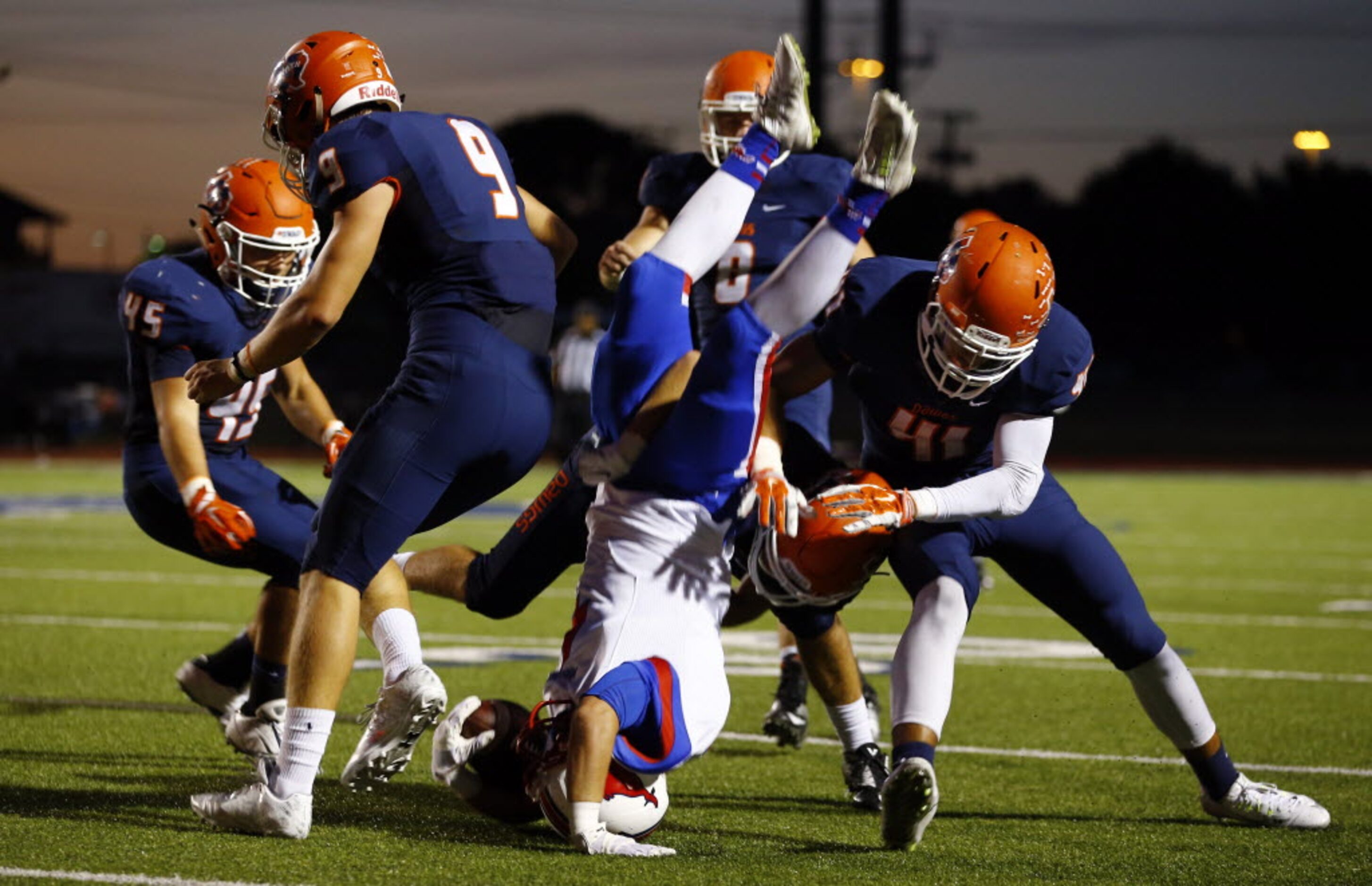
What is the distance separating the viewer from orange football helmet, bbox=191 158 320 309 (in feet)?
15.4

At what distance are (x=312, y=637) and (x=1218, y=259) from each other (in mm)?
43661

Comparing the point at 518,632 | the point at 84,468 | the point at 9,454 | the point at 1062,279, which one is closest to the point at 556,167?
the point at 1062,279

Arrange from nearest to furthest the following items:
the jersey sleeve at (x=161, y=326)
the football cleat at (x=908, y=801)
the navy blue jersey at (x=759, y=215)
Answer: the football cleat at (x=908, y=801), the jersey sleeve at (x=161, y=326), the navy blue jersey at (x=759, y=215)

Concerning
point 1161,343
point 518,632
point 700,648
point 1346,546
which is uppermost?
point 700,648

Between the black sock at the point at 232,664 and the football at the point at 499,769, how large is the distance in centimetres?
133

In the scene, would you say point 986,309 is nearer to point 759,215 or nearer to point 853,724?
point 853,724

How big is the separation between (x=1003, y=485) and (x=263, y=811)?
5.55 ft

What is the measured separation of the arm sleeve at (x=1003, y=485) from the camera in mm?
3805

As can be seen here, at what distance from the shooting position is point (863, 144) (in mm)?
3639

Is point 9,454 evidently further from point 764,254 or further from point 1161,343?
point 1161,343

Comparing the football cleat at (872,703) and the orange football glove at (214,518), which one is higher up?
the orange football glove at (214,518)

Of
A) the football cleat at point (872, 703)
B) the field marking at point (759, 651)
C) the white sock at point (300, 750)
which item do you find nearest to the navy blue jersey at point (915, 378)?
the football cleat at point (872, 703)

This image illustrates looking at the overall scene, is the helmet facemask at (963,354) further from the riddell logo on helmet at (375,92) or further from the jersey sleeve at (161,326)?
the jersey sleeve at (161,326)

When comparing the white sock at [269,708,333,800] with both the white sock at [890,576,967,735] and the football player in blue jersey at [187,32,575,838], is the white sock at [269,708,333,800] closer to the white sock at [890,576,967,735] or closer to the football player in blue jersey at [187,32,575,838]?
the football player in blue jersey at [187,32,575,838]
